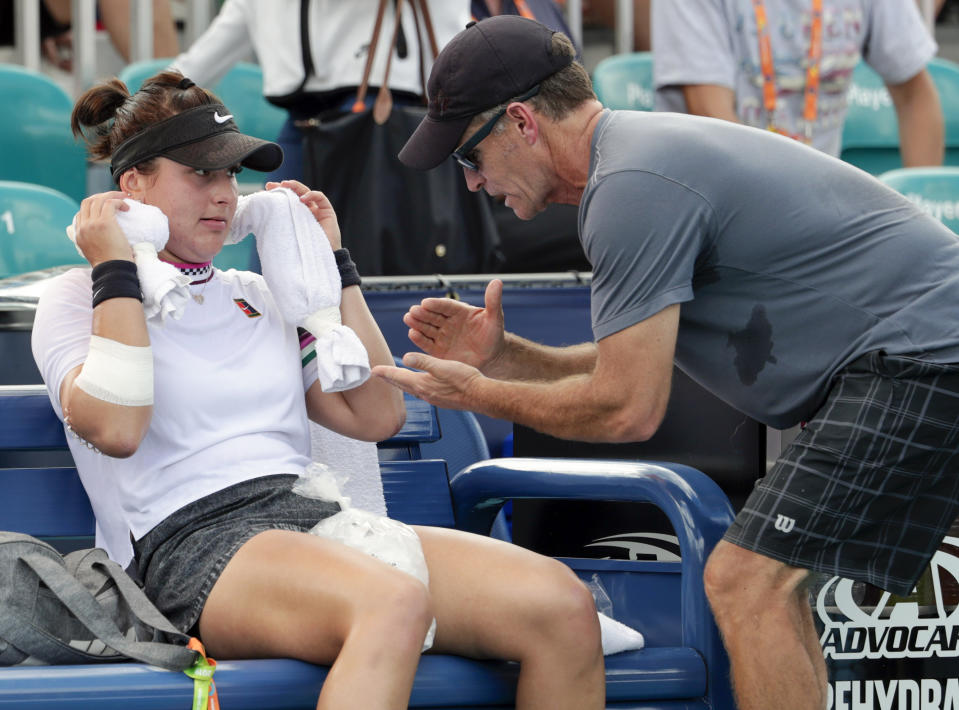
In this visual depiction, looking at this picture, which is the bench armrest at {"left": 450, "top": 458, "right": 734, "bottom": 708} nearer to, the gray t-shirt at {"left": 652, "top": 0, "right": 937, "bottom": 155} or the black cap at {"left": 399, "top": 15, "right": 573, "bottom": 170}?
the black cap at {"left": 399, "top": 15, "right": 573, "bottom": 170}

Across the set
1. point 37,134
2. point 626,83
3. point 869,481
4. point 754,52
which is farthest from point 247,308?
point 626,83

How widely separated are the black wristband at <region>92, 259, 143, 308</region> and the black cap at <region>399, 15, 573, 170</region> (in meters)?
0.52

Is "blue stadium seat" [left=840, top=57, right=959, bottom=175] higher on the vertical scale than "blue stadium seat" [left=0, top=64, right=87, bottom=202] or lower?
lower

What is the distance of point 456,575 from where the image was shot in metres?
1.97

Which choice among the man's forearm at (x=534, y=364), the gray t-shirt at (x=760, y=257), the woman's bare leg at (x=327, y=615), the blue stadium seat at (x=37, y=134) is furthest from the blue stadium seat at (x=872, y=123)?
the woman's bare leg at (x=327, y=615)

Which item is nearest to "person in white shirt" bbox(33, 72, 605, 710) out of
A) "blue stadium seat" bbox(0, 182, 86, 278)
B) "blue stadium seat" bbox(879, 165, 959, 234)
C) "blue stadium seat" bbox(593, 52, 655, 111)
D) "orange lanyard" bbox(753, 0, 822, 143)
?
"blue stadium seat" bbox(0, 182, 86, 278)

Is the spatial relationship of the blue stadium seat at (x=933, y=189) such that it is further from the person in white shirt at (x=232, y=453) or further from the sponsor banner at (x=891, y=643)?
the person in white shirt at (x=232, y=453)

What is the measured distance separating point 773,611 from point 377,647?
23.8 inches

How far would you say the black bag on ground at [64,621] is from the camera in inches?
69.7

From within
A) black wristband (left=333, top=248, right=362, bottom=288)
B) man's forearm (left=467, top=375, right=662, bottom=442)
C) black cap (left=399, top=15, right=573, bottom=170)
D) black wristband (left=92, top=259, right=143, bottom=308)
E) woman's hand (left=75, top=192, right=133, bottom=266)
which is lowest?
man's forearm (left=467, top=375, right=662, bottom=442)

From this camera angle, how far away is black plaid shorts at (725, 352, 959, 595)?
6.34ft

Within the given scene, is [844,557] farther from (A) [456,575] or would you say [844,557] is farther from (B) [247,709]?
(B) [247,709]

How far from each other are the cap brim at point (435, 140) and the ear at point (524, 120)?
0.07 metres

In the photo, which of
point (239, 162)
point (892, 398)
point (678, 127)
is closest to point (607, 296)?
point (678, 127)
